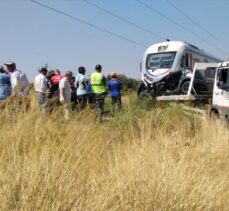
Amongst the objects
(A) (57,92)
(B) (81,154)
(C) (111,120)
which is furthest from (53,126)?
(A) (57,92)

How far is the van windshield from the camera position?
69.0 ft

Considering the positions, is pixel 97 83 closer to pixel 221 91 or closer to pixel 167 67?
pixel 221 91

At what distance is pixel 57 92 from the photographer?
36.0 feet

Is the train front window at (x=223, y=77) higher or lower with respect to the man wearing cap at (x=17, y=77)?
higher

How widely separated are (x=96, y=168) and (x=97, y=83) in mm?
7601

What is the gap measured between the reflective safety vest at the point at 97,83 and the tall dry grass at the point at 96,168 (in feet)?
18.3

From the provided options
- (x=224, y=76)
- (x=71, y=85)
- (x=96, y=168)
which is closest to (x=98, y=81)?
(x=71, y=85)

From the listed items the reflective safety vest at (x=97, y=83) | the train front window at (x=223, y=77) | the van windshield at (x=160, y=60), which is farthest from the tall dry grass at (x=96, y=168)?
the van windshield at (x=160, y=60)

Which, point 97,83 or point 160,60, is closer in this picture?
point 97,83

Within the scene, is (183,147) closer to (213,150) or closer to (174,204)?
(213,150)

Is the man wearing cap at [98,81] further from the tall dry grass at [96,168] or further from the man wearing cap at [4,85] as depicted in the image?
the tall dry grass at [96,168]

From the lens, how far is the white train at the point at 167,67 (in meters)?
20.0

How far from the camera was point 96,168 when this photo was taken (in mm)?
4586

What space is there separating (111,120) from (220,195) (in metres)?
3.91
